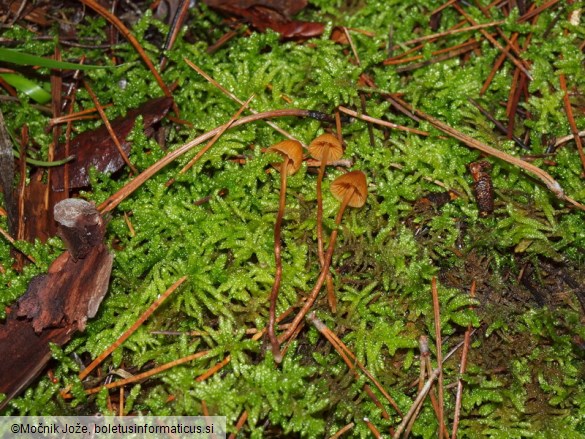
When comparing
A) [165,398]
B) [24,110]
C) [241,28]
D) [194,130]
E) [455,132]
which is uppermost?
[241,28]

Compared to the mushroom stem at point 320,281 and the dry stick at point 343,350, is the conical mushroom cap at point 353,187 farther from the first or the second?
the dry stick at point 343,350

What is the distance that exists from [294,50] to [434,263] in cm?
121

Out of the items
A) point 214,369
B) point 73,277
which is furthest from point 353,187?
point 73,277

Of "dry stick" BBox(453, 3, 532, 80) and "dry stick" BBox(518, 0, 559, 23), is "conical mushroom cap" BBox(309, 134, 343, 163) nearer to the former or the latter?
"dry stick" BBox(453, 3, 532, 80)

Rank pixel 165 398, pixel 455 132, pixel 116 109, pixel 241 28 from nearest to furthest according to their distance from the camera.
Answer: pixel 165 398, pixel 455 132, pixel 116 109, pixel 241 28

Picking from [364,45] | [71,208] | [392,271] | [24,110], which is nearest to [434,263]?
[392,271]

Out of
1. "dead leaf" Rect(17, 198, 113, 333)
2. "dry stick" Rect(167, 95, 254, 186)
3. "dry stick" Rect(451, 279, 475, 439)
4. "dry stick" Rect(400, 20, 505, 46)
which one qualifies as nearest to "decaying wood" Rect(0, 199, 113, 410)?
"dead leaf" Rect(17, 198, 113, 333)

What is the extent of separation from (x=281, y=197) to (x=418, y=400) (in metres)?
0.92

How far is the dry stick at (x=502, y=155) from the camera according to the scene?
2.20 m

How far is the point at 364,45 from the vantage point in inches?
106

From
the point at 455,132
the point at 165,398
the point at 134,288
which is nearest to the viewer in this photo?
the point at 165,398

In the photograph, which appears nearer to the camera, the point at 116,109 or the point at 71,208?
the point at 71,208

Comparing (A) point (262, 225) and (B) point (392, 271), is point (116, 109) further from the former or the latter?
(B) point (392, 271)

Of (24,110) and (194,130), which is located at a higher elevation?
(24,110)
